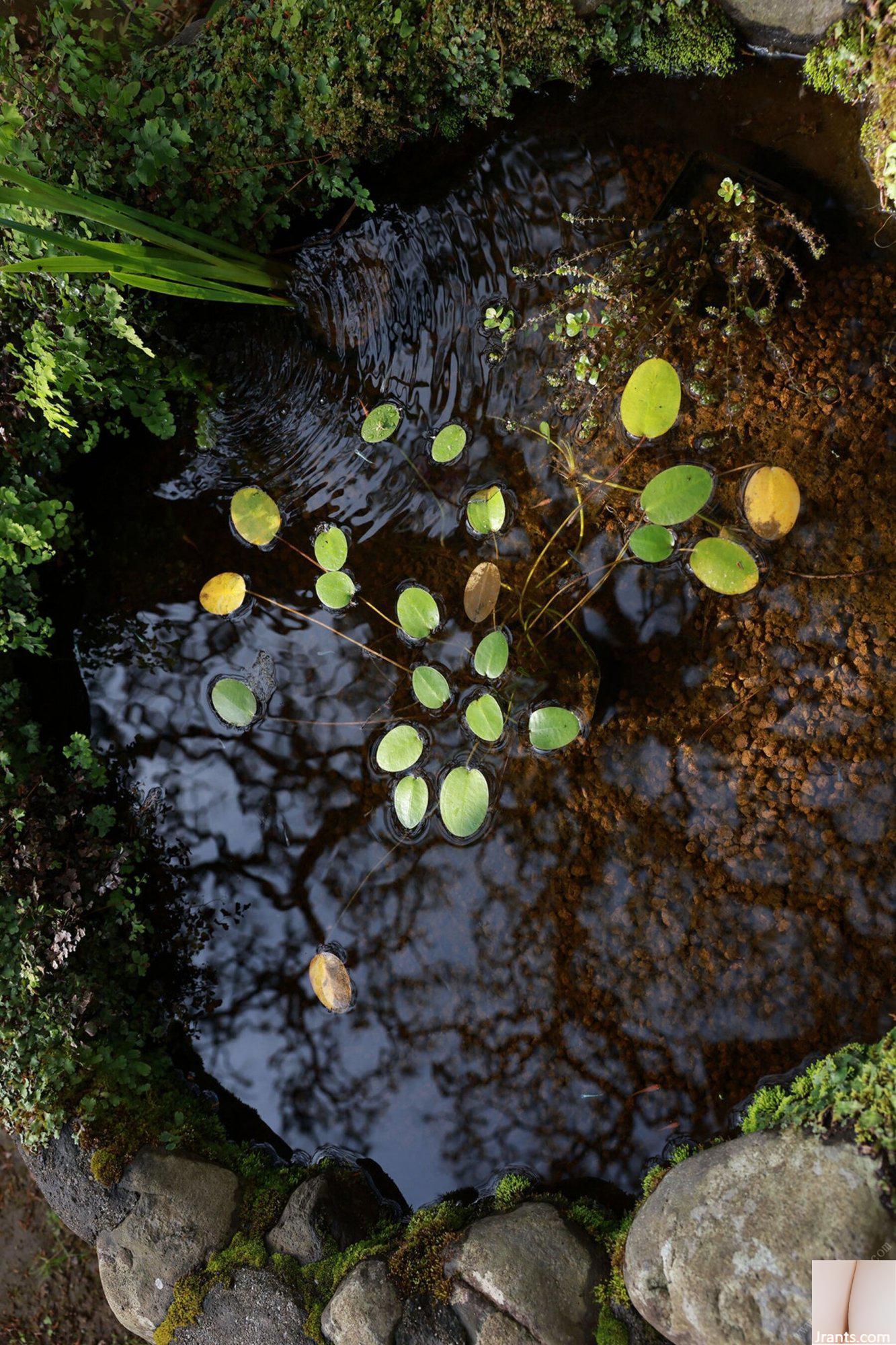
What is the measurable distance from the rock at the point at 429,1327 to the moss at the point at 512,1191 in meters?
0.35

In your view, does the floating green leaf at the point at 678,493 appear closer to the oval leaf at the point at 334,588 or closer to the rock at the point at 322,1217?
the oval leaf at the point at 334,588

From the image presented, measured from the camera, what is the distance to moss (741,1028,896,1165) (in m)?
2.10

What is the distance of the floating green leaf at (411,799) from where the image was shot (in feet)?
9.32

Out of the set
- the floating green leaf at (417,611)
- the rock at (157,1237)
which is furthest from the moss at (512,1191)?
the floating green leaf at (417,611)

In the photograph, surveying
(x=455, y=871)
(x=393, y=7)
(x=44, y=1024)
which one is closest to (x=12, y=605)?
(x=44, y=1024)

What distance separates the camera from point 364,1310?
2.43 metres

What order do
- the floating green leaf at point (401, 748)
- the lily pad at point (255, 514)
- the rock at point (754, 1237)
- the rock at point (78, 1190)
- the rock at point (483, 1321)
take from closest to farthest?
the rock at point (754, 1237) < the rock at point (483, 1321) < the rock at point (78, 1190) < the floating green leaf at point (401, 748) < the lily pad at point (255, 514)

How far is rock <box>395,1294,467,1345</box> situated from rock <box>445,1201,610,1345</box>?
0.34 feet

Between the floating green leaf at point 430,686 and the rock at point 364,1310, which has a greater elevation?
the floating green leaf at point 430,686

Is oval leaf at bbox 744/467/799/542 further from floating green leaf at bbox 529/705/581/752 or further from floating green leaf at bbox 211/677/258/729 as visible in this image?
floating green leaf at bbox 211/677/258/729

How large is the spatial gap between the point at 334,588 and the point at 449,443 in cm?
69

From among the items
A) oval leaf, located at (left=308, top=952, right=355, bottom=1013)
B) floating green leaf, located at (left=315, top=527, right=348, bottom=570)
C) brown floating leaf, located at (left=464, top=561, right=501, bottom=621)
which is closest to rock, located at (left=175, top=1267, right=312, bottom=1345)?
oval leaf, located at (left=308, top=952, right=355, bottom=1013)

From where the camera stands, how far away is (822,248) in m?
2.53

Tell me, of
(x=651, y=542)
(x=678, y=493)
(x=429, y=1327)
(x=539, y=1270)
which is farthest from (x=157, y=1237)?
(x=678, y=493)
